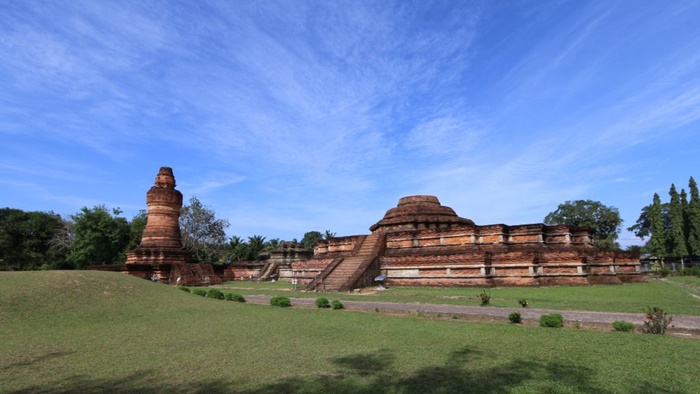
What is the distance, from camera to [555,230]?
2244 cm

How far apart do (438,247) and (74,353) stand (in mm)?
19042

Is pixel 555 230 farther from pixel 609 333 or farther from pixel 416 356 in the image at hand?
pixel 416 356

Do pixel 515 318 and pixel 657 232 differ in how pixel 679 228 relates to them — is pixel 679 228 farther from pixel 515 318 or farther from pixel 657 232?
pixel 515 318

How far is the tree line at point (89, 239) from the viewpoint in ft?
131

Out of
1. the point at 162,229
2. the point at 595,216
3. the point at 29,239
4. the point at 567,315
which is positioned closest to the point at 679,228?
the point at 595,216

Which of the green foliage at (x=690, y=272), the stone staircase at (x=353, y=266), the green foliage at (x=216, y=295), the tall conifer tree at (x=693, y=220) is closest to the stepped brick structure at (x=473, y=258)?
the stone staircase at (x=353, y=266)

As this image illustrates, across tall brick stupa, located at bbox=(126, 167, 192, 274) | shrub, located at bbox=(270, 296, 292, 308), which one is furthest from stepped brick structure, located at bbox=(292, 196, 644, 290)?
tall brick stupa, located at bbox=(126, 167, 192, 274)

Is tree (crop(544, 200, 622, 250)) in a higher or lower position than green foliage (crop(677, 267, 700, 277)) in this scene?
higher

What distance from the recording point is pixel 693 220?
4366cm

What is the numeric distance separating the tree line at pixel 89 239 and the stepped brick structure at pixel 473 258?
904 inches

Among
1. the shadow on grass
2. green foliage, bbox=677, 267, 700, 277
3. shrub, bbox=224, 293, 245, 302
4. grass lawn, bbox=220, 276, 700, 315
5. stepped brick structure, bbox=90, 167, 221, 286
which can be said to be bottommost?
the shadow on grass

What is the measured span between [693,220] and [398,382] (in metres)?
52.5

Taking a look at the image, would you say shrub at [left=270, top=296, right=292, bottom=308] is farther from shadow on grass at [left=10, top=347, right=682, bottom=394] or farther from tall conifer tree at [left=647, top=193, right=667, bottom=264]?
tall conifer tree at [left=647, top=193, right=667, bottom=264]

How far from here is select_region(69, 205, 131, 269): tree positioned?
3941 cm
